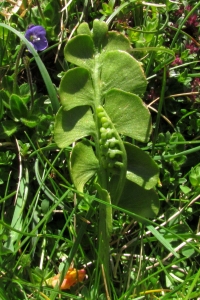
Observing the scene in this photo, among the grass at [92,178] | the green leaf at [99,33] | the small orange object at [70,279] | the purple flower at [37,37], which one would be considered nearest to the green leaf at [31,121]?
the grass at [92,178]

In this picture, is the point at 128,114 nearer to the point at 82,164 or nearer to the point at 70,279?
the point at 82,164

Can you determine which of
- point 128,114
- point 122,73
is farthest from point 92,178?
point 122,73

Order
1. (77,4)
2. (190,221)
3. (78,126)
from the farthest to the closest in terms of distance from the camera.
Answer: (77,4) < (190,221) < (78,126)

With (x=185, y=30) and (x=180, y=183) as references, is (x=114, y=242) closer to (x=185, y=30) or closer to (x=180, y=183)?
(x=180, y=183)

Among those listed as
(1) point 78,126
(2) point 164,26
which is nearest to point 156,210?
(1) point 78,126

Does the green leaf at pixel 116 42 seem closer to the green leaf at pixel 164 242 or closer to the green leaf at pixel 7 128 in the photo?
the green leaf at pixel 7 128

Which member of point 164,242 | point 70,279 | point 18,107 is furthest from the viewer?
point 18,107
